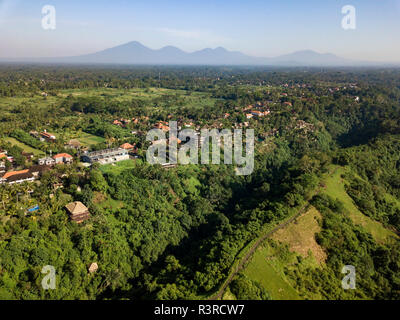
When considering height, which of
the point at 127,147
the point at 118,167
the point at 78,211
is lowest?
the point at 78,211

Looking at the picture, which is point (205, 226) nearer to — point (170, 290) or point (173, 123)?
point (170, 290)

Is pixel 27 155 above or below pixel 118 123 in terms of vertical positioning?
below

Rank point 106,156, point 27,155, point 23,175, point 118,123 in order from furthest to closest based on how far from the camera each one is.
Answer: point 118,123
point 106,156
point 27,155
point 23,175

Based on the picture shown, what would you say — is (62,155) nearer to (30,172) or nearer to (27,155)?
(27,155)
